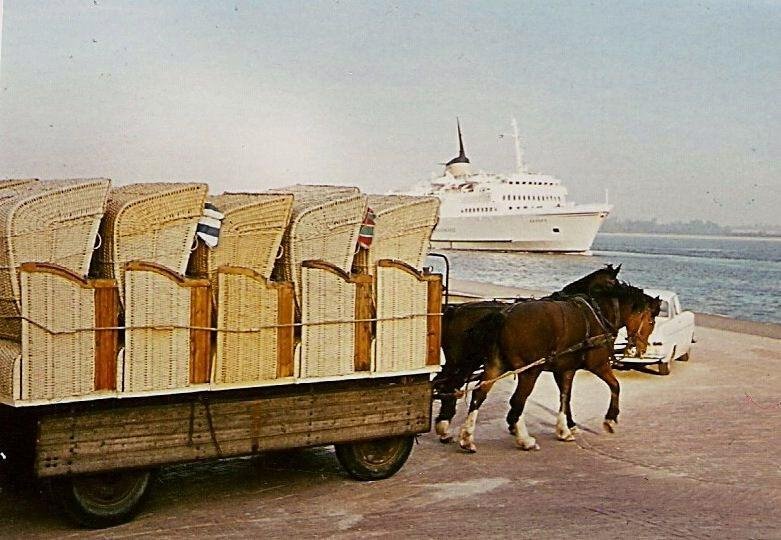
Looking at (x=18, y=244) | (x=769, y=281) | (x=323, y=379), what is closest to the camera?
(x=18, y=244)

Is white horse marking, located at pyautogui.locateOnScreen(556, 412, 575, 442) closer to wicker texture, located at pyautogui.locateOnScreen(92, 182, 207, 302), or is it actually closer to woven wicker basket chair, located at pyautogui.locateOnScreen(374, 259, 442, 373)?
woven wicker basket chair, located at pyautogui.locateOnScreen(374, 259, 442, 373)

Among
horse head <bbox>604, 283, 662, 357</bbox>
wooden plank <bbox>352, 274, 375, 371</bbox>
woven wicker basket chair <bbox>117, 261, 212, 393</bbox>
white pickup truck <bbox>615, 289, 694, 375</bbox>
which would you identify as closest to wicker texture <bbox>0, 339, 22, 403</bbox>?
woven wicker basket chair <bbox>117, 261, 212, 393</bbox>

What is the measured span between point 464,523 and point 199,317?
2207 mm

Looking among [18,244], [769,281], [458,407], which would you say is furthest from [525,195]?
[18,244]

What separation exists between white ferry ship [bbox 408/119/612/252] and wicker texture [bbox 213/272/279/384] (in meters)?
76.8

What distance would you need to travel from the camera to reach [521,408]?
8500 mm

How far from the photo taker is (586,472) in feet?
25.5

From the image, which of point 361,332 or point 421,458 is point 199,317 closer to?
point 361,332

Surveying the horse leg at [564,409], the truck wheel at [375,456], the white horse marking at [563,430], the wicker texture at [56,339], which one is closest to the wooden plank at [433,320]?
the truck wheel at [375,456]

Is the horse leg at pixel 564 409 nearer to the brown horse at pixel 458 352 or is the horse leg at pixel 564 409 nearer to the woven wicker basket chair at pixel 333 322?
the brown horse at pixel 458 352

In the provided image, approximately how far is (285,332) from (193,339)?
25.5 inches

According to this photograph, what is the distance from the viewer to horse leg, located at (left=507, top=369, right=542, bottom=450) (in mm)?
8414

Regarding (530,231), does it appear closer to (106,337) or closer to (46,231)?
(106,337)

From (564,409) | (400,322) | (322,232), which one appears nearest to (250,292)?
(322,232)
